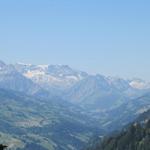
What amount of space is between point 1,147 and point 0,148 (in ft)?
0.61

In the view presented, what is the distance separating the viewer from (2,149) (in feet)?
150

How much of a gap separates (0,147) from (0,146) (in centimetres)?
12

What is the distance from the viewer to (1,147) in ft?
150

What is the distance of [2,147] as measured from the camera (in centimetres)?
4581

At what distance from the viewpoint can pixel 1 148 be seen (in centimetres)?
4572

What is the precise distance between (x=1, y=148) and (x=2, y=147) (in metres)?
0.15

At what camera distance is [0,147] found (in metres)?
45.8

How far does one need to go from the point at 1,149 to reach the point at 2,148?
147mm

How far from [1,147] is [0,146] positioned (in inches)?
5.4

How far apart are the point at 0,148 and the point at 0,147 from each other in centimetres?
12

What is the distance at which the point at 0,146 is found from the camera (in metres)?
45.9

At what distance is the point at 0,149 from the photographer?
45.6 metres

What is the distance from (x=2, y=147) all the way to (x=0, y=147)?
0.61ft
